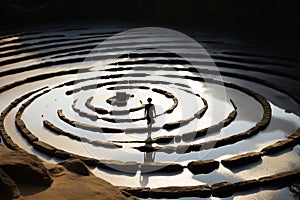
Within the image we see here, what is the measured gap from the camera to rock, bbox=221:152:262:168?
30.0 feet

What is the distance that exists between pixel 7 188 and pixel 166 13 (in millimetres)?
24822

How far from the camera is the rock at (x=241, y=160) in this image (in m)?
9.13

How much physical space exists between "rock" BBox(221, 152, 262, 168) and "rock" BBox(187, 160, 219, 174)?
290 mm

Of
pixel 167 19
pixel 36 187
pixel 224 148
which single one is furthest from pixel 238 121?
pixel 167 19

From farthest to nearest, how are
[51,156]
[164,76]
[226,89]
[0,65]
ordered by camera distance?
1. [0,65]
2. [164,76]
3. [226,89]
4. [51,156]

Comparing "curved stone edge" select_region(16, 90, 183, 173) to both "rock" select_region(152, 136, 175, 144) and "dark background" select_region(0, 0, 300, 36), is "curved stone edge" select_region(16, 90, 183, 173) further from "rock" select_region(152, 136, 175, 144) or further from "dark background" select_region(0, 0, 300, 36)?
"dark background" select_region(0, 0, 300, 36)

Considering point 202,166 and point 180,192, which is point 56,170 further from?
point 202,166

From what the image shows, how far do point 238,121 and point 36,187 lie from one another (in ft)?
23.6

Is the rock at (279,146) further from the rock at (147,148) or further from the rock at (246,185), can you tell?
the rock at (147,148)

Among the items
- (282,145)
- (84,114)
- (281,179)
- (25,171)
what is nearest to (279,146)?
(282,145)

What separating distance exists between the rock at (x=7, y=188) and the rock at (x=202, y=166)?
4384mm

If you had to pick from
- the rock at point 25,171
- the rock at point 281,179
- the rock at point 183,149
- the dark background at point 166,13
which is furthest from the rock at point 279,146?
the dark background at point 166,13

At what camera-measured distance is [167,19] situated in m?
29.1

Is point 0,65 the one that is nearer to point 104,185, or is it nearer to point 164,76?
point 164,76
